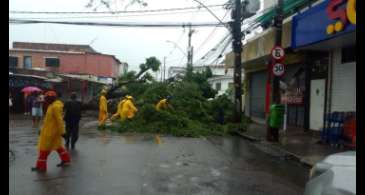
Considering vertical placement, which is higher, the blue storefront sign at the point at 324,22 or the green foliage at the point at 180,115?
the blue storefront sign at the point at 324,22

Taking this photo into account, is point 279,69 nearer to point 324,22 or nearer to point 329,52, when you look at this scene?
point 324,22

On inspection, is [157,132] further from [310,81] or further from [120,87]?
[120,87]

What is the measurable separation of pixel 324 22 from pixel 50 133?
957 centimetres


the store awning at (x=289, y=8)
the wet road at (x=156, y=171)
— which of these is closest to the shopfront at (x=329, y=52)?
the store awning at (x=289, y=8)

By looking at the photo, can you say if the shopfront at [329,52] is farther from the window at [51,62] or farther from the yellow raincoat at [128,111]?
the window at [51,62]

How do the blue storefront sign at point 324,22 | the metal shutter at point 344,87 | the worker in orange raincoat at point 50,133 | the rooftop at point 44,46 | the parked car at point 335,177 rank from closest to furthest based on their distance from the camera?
the parked car at point 335,177 < the worker in orange raincoat at point 50,133 < the blue storefront sign at point 324,22 < the metal shutter at point 344,87 < the rooftop at point 44,46

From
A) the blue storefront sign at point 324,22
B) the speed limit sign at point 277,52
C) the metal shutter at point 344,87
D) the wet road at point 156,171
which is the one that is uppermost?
the blue storefront sign at point 324,22

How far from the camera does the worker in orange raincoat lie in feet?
35.4

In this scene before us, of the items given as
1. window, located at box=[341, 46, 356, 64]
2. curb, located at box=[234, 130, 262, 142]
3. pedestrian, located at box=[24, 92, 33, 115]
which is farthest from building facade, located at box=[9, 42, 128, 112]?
window, located at box=[341, 46, 356, 64]

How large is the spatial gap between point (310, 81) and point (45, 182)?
14797 mm

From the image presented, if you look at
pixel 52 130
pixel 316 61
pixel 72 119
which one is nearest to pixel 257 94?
pixel 316 61

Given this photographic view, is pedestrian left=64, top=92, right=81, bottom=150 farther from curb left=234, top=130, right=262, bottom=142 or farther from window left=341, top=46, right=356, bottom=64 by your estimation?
window left=341, top=46, right=356, bottom=64

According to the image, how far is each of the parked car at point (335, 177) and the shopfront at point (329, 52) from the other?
9.72 m

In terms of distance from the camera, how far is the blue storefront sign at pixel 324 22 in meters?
14.1
